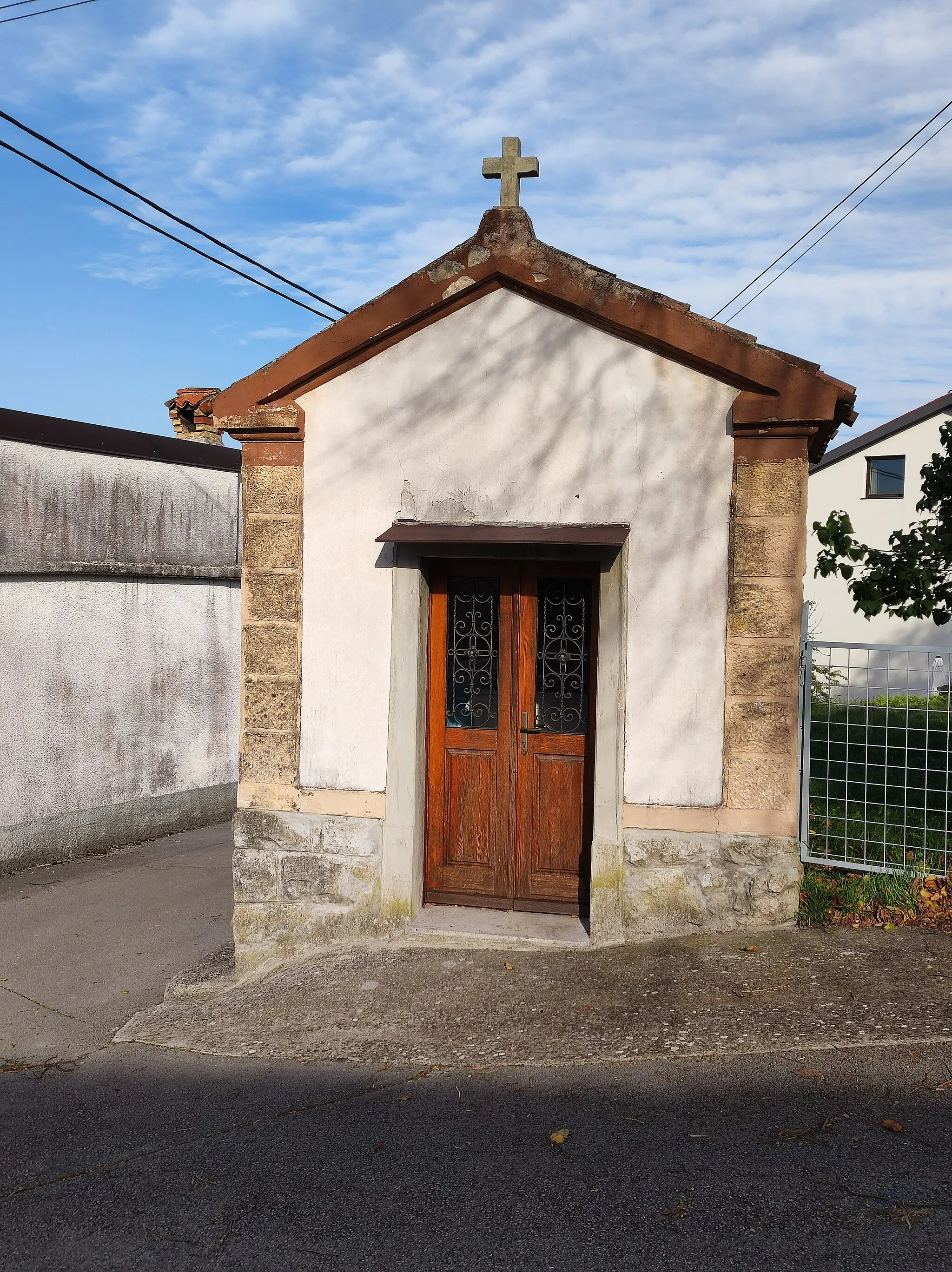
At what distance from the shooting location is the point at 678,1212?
3.19 m

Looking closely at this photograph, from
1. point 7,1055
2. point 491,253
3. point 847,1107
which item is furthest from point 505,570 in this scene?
point 7,1055

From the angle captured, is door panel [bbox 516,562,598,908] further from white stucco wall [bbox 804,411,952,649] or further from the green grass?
white stucco wall [bbox 804,411,952,649]

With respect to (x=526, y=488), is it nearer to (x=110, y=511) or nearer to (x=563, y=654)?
(x=563, y=654)

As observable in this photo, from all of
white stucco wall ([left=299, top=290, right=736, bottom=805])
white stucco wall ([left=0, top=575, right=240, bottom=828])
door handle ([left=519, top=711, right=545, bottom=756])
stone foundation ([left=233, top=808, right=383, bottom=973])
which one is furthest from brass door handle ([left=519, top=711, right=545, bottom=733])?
white stucco wall ([left=0, top=575, right=240, bottom=828])

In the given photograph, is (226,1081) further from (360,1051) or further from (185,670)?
(185,670)

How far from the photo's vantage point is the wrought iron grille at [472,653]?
19.3ft

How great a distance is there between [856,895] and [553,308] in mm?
3783

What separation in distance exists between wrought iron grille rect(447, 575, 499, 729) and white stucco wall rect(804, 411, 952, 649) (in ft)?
56.7

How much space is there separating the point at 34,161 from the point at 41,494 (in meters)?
2.68

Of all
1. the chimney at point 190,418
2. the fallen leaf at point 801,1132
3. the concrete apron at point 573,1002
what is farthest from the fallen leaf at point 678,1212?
the chimney at point 190,418

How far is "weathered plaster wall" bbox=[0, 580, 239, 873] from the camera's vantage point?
8.48 metres

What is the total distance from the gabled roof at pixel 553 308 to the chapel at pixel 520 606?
0.01 metres

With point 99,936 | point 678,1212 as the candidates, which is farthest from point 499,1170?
point 99,936

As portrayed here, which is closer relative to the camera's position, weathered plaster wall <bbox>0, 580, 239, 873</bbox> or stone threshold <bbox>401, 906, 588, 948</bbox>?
stone threshold <bbox>401, 906, 588, 948</bbox>
